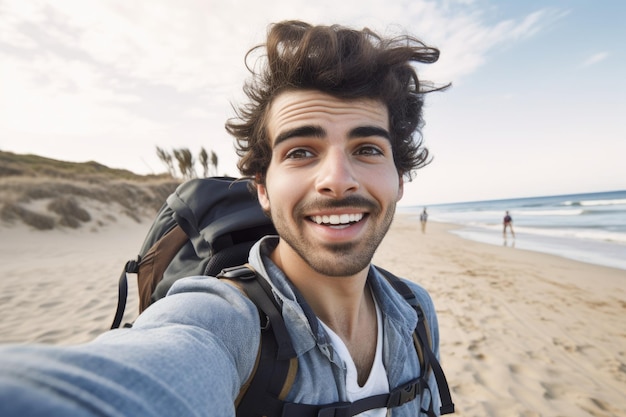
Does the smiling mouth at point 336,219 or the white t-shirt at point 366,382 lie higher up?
the smiling mouth at point 336,219

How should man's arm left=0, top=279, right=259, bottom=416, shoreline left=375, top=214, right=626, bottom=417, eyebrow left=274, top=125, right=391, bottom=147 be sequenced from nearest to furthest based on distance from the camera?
man's arm left=0, top=279, right=259, bottom=416
eyebrow left=274, top=125, right=391, bottom=147
shoreline left=375, top=214, right=626, bottom=417

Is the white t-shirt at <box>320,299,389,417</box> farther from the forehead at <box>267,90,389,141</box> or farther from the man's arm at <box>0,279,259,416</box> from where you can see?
the forehead at <box>267,90,389,141</box>

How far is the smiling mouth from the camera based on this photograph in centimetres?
133

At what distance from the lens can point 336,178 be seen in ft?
4.29

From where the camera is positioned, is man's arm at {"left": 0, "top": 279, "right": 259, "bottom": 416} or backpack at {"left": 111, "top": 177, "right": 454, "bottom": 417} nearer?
man's arm at {"left": 0, "top": 279, "right": 259, "bottom": 416}

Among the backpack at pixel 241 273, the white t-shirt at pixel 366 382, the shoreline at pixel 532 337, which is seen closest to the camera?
the backpack at pixel 241 273

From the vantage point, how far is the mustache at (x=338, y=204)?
4.31ft

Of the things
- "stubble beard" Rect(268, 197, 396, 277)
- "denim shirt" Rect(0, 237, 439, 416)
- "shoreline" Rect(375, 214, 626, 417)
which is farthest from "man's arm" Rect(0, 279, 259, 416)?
"shoreline" Rect(375, 214, 626, 417)

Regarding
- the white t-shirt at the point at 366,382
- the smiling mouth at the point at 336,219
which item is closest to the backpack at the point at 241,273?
the white t-shirt at the point at 366,382

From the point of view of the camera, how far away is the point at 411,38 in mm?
1965

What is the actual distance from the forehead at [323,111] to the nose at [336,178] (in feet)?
0.65

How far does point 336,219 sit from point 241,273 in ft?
1.55

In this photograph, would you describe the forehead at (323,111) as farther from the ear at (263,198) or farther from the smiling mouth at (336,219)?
the smiling mouth at (336,219)

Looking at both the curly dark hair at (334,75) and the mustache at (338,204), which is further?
the curly dark hair at (334,75)
